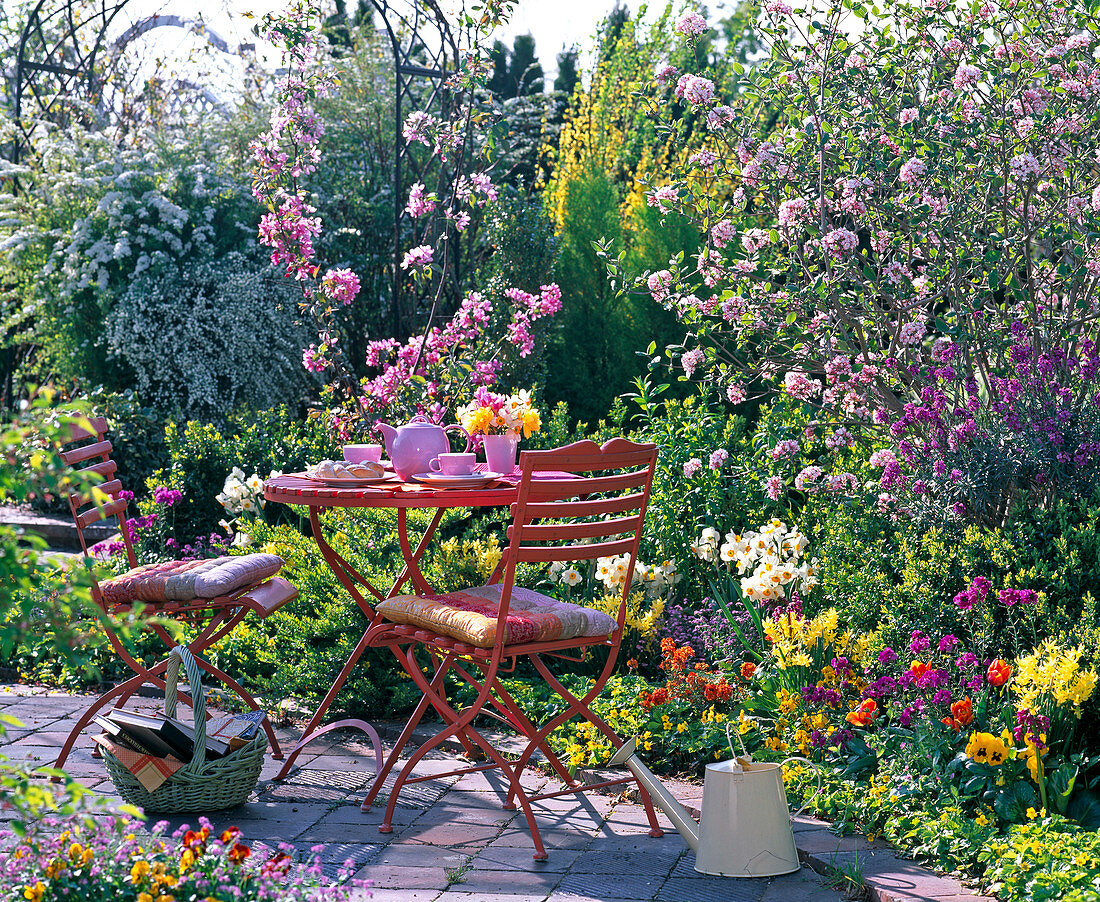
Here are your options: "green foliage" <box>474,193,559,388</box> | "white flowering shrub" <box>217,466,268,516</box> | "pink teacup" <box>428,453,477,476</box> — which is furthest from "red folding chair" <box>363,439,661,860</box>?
"green foliage" <box>474,193,559,388</box>

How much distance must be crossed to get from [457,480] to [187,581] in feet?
2.95

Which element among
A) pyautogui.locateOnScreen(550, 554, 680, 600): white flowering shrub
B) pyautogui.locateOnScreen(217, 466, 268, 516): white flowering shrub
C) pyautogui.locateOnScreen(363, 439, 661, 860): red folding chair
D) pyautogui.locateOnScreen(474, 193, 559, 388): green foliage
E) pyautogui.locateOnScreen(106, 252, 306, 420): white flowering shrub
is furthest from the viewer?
pyautogui.locateOnScreen(106, 252, 306, 420): white flowering shrub

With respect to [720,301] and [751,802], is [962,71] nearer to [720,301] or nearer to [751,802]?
[720,301]

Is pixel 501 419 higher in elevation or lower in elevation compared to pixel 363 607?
higher

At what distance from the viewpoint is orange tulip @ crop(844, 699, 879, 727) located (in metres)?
2.97

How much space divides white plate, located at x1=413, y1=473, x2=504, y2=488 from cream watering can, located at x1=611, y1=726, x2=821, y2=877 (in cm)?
105

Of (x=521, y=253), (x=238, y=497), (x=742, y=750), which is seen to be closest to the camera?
(x=742, y=750)

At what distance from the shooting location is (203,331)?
745 centimetres

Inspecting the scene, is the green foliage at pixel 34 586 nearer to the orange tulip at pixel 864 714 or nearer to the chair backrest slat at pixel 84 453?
the chair backrest slat at pixel 84 453

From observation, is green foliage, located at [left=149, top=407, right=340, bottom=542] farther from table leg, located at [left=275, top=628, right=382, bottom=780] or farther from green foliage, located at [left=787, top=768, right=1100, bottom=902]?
green foliage, located at [left=787, top=768, right=1100, bottom=902]

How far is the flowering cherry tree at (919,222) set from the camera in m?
3.64

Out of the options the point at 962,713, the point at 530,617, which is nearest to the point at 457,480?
the point at 530,617

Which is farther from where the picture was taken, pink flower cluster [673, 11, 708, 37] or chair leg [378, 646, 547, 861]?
pink flower cluster [673, 11, 708, 37]

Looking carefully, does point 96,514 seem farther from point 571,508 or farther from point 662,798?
point 662,798
